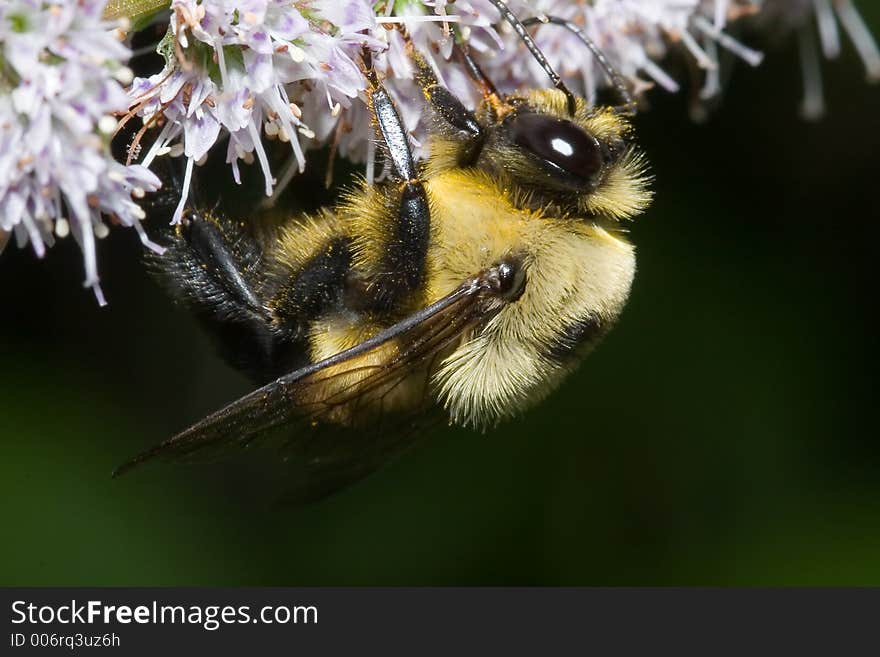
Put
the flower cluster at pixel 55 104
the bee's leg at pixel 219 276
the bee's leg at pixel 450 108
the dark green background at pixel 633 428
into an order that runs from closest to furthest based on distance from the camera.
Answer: the flower cluster at pixel 55 104 < the bee's leg at pixel 450 108 < the bee's leg at pixel 219 276 < the dark green background at pixel 633 428

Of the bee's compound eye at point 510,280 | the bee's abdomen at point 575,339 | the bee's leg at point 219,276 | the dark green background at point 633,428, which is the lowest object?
the dark green background at point 633,428

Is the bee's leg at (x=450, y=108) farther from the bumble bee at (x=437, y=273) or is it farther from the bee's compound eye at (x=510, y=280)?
the bee's compound eye at (x=510, y=280)

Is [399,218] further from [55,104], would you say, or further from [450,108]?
[55,104]

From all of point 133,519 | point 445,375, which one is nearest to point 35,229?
point 445,375

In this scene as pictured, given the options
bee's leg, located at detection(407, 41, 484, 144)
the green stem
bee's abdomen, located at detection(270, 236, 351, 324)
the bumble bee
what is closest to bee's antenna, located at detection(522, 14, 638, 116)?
the bumble bee

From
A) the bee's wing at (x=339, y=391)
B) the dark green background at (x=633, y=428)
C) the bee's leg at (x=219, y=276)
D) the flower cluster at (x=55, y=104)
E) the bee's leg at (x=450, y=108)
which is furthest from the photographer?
the dark green background at (x=633, y=428)

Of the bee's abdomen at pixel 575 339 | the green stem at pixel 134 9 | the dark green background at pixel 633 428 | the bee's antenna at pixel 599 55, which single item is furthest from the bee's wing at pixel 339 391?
the dark green background at pixel 633 428
